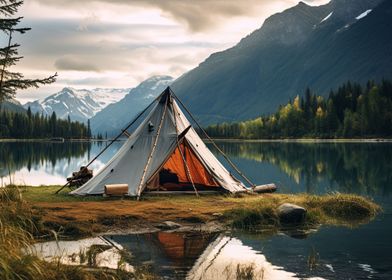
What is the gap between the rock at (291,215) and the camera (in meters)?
23.4

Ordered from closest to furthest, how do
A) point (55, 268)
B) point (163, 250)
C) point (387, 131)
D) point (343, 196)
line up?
point (55, 268) → point (163, 250) → point (343, 196) → point (387, 131)

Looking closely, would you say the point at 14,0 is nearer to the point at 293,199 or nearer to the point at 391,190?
the point at 293,199

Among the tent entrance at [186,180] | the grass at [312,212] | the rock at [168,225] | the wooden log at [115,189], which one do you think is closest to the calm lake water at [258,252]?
the rock at [168,225]

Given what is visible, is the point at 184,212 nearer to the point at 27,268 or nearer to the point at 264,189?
the point at 264,189

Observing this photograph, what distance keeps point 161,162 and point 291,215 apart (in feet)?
33.2

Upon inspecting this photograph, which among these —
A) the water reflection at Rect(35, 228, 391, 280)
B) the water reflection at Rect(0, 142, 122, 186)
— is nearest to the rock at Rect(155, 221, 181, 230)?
the water reflection at Rect(35, 228, 391, 280)

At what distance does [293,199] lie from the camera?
92.2 feet

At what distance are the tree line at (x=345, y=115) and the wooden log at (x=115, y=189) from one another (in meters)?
138

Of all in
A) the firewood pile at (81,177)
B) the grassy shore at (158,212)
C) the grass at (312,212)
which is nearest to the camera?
the grassy shore at (158,212)

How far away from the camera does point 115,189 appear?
28406mm

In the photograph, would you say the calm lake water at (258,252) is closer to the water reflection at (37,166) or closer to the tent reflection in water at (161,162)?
the water reflection at (37,166)

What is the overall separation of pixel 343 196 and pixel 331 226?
4.75m

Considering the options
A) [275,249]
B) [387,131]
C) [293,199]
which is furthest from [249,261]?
[387,131]

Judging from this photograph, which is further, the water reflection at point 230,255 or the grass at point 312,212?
the grass at point 312,212
